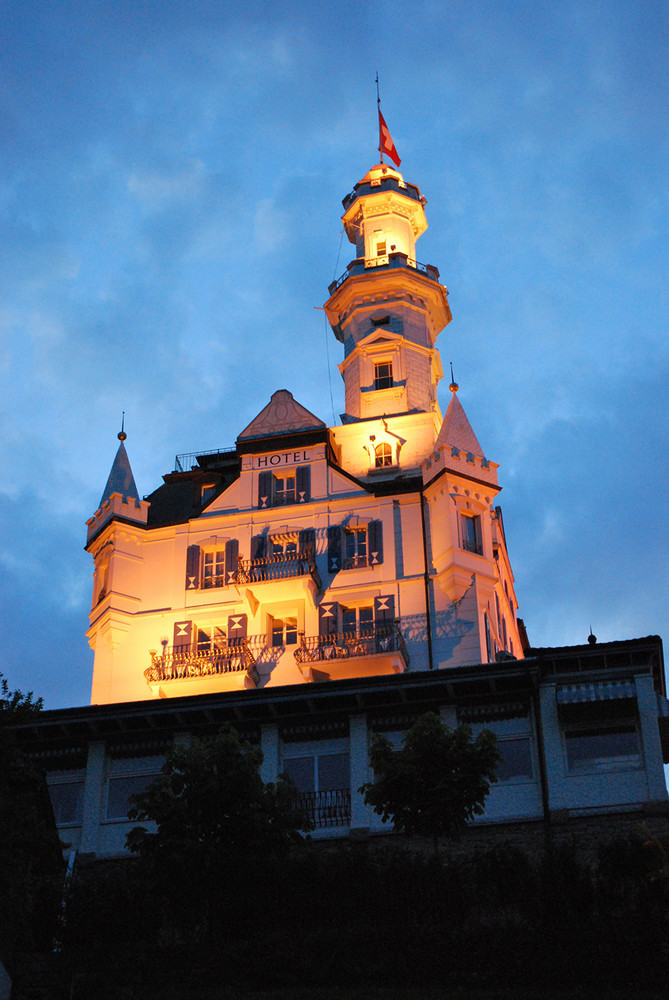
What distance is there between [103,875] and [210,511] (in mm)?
27498

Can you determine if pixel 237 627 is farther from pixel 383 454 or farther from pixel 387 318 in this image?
pixel 387 318

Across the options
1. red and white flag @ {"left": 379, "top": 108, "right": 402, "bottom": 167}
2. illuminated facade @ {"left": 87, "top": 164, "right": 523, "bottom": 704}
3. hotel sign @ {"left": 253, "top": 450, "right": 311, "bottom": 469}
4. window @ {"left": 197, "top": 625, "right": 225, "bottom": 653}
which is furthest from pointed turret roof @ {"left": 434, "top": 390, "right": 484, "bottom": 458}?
red and white flag @ {"left": 379, "top": 108, "right": 402, "bottom": 167}

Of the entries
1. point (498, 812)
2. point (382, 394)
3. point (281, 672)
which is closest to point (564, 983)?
point (498, 812)

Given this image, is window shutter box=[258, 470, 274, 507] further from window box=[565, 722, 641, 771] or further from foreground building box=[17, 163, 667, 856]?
window box=[565, 722, 641, 771]

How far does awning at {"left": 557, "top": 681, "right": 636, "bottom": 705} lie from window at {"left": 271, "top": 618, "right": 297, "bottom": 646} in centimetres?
2131

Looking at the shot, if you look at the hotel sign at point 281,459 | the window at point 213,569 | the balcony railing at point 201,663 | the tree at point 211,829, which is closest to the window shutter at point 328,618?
the balcony railing at point 201,663

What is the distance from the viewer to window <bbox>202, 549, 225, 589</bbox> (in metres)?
60.4

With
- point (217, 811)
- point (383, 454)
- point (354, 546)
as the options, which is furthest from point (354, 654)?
point (217, 811)

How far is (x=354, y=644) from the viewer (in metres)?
57.0

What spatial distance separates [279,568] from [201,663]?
4.89 metres

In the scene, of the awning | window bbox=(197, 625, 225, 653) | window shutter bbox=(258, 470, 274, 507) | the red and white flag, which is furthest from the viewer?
the red and white flag

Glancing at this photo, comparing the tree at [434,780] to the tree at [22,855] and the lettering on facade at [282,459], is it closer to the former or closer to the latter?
the tree at [22,855]

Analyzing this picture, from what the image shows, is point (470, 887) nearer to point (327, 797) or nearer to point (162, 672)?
point (327, 797)

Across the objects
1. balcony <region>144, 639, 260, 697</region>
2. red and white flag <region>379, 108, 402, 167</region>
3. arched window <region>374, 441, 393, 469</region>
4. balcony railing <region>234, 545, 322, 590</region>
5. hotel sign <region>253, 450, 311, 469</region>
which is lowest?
balcony <region>144, 639, 260, 697</region>
